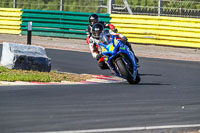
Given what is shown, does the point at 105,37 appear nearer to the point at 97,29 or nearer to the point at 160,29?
the point at 97,29

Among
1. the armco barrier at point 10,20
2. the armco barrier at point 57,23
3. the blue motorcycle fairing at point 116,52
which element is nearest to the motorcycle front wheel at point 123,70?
the blue motorcycle fairing at point 116,52

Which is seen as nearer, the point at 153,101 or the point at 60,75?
the point at 153,101

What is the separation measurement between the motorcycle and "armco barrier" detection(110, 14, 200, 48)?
8.39 meters

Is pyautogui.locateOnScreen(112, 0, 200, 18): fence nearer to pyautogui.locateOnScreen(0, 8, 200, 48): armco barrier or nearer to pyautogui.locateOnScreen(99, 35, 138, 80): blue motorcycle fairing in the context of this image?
pyautogui.locateOnScreen(0, 8, 200, 48): armco barrier

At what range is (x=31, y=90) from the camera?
1021 cm

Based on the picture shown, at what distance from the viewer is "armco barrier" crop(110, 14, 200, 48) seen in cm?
2053

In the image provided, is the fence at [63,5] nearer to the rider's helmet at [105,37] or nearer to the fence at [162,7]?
the fence at [162,7]

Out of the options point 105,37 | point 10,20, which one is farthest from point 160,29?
point 105,37

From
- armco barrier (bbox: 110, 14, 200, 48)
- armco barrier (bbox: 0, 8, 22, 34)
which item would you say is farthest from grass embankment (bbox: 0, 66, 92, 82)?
armco barrier (bbox: 0, 8, 22, 34)

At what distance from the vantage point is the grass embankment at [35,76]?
1188 centimetres

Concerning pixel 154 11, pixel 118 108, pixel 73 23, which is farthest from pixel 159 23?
pixel 118 108

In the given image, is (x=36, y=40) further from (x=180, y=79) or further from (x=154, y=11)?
(x=180, y=79)

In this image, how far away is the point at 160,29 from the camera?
21.2 metres

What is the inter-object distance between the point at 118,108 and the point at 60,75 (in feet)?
16.1
